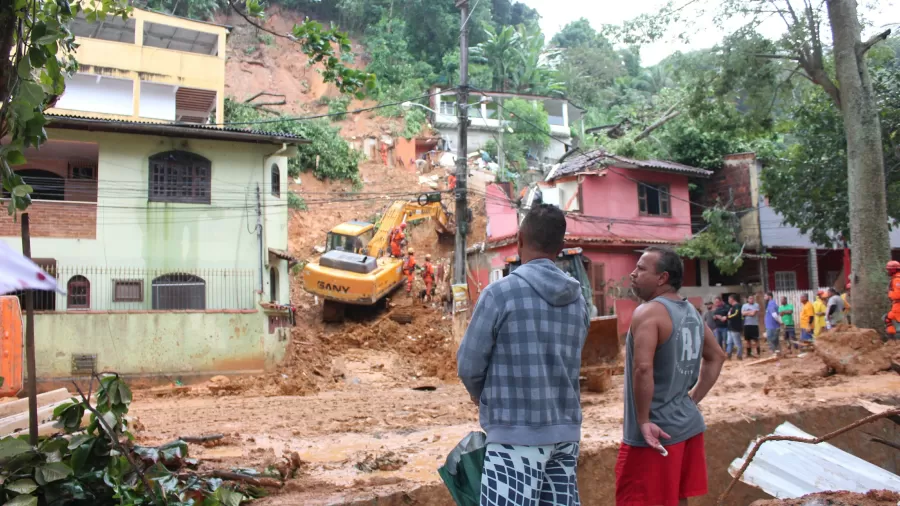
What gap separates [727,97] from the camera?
16609mm

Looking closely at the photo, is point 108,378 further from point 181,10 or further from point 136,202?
point 181,10

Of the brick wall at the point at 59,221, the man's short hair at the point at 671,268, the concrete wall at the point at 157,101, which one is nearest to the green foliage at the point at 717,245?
the brick wall at the point at 59,221

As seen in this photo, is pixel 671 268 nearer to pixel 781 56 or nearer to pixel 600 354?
pixel 600 354

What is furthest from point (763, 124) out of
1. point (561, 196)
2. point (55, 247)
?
point (55, 247)

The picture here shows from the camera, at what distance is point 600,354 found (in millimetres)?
12523

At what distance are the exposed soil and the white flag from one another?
395 centimetres

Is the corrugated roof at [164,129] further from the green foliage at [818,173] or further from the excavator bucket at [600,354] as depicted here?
the green foliage at [818,173]

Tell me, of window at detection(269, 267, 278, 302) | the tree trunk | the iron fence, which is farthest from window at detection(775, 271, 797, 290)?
the iron fence

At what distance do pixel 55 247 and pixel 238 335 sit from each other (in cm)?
528

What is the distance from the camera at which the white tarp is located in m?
4.84

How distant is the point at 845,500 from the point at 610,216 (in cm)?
2080

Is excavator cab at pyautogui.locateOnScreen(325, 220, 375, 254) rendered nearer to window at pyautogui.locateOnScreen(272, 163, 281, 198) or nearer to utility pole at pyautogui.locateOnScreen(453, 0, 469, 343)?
window at pyautogui.locateOnScreen(272, 163, 281, 198)

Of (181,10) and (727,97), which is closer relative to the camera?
(727,97)

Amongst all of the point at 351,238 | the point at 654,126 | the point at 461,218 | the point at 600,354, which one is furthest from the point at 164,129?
the point at 654,126
